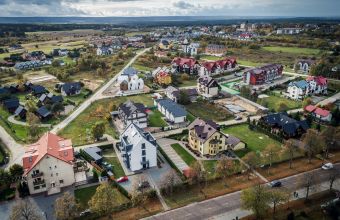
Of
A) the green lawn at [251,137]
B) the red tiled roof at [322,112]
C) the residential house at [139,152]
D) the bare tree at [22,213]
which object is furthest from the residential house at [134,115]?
the red tiled roof at [322,112]

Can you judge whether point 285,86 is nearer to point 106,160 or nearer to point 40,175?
point 106,160

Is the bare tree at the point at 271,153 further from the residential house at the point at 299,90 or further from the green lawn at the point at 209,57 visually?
the green lawn at the point at 209,57

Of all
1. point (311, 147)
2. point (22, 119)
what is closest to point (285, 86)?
point (311, 147)

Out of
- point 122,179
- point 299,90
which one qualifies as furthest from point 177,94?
point 122,179

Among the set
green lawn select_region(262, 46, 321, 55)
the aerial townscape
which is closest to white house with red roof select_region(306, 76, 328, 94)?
the aerial townscape

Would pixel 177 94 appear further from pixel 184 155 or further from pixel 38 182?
pixel 38 182

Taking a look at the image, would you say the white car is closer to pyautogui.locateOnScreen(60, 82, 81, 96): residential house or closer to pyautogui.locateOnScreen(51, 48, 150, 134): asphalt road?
pyautogui.locateOnScreen(51, 48, 150, 134): asphalt road

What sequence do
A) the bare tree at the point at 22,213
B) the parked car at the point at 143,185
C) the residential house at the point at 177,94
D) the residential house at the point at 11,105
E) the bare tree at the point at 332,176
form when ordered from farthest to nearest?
the residential house at the point at 177,94 → the residential house at the point at 11,105 → the parked car at the point at 143,185 → the bare tree at the point at 332,176 → the bare tree at the point at 22,213
